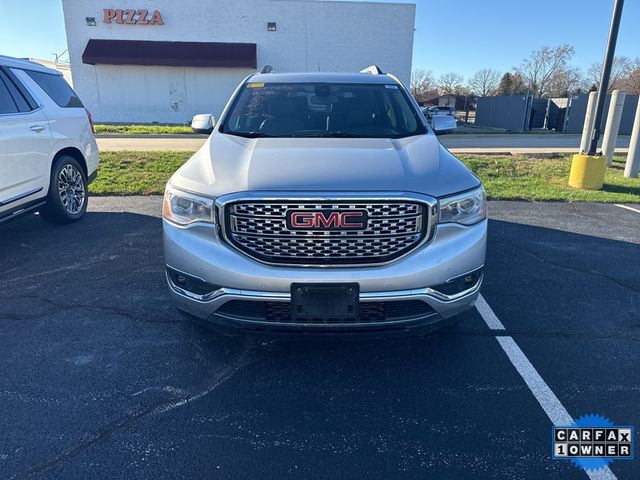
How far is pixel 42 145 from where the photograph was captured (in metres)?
5.23

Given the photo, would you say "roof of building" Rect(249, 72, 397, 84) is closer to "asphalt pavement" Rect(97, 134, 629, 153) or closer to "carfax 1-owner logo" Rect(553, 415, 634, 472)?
"carfax 1-owner logo" Rect(553, 415, 634, 472)

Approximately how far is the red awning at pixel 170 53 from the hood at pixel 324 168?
26725mm

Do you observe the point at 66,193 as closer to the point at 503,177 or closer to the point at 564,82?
the point at 503,177

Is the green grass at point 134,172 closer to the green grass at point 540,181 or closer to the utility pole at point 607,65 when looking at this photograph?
the green grass at point 540,181

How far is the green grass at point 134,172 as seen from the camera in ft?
27.4

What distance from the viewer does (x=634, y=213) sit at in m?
7.14

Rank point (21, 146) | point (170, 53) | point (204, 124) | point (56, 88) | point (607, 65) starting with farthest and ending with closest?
1. point (170, 53)
2. point (607, 65)
3. point (56, 88)
4. point (21, 146)
5. point (204, 124)

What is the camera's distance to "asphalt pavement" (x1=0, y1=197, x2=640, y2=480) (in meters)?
2.26

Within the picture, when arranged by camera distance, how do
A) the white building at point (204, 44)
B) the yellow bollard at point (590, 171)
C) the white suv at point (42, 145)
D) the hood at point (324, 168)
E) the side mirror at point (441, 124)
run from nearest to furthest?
the hood at point (324, 168), the side mirror at point (441, 124), the white suv at point (42, 145), the yellow bollard at point (590, 171), the white building at point (204, 44)

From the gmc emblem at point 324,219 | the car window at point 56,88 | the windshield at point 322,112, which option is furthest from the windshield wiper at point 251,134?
the car window at point 56,88

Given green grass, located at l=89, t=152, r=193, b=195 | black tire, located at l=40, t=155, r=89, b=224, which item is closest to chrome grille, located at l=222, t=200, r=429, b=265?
black tire, located at l=40, t=155, r=89, b=224

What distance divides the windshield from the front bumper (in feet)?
4.15

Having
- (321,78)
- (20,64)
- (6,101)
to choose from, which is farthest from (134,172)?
(321,78)

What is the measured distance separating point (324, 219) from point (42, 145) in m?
4.25
